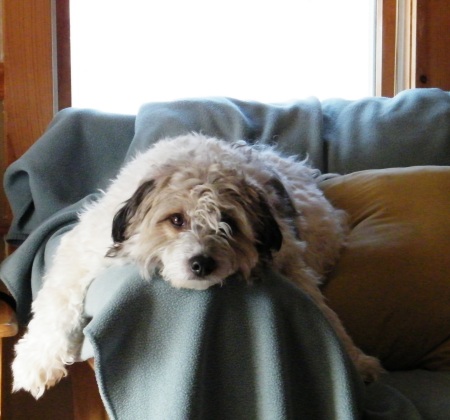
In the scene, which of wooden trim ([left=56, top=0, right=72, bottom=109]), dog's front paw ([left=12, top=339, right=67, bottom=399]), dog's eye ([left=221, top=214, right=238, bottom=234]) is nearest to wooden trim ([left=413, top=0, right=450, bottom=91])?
wooden trim ([left=56, top=0, right=72, bottom=109])

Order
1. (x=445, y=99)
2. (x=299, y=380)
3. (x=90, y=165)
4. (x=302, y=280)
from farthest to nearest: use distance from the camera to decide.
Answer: (x=445, y=99), (x=90, y=165), (x=302, y=280), (x=299, y=380)

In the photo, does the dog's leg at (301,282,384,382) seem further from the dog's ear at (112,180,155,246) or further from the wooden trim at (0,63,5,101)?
→ the wooden trim at (0,63,5,101)

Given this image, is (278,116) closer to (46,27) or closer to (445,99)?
(445,99)

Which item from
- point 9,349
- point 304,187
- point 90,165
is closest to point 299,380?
point 304,187

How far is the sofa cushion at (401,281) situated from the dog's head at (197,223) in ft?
1.24

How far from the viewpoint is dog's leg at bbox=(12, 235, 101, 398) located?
1341 mm

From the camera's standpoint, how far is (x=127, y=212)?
4.53 feet

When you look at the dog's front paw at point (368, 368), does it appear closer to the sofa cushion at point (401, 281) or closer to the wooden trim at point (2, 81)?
the sofa cushion at point (401, 281)

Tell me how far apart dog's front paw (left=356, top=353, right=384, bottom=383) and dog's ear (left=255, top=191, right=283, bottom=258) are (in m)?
0.33

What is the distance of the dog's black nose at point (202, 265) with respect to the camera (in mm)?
1198

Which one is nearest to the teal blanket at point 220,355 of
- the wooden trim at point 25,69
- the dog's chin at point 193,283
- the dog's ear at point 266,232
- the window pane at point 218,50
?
the dog's chin at point 193,283

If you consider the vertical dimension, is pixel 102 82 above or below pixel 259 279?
above

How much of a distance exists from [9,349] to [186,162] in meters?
1.21

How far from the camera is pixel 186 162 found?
1.42 m
